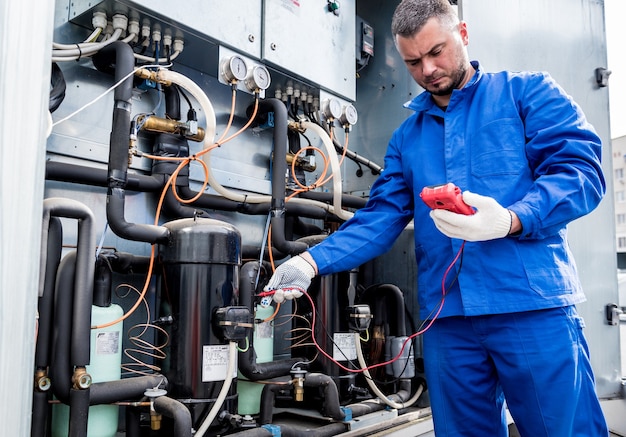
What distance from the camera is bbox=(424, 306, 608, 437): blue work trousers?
1.05 metres

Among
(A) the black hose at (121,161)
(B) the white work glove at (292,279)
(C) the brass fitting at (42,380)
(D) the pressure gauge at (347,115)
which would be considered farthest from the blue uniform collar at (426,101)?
(C) the brass fitting at (42,380)

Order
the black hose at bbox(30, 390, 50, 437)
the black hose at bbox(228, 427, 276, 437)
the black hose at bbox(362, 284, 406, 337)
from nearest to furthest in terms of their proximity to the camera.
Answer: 1. the black hose at bbox(30, 390, 50, 437)
2. the black hose at bbox(228, 427, 276, 437)
3. the black hose at bbox(362, 284, 406, 337)

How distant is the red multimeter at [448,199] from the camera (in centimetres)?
97

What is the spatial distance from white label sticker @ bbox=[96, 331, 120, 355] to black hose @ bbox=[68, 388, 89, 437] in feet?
0.52

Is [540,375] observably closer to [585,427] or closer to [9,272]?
[585,427]

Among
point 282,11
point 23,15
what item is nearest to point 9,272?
point 23,15

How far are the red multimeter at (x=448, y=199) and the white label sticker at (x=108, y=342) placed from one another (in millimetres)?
849

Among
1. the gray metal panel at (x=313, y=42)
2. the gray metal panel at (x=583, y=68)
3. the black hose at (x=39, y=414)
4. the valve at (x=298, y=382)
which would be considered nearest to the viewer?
the black hose at (x=39, y=414)

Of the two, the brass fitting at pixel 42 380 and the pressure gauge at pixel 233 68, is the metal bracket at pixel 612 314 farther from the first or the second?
the brass fitting at pixel 42 380

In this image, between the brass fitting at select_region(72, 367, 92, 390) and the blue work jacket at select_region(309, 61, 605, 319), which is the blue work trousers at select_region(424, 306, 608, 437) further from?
the brass fitting at select_region(72, 367, 92, 390)

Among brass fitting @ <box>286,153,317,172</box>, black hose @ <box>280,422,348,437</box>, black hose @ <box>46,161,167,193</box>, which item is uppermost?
brass fitting @ <box>286,153,317,172</box>

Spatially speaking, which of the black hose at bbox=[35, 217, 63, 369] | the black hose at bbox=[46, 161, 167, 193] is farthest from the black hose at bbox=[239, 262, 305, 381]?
the black hose at bbox=[35, 217, 63, 369]

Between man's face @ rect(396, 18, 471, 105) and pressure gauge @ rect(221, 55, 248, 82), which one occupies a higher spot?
pressure gauge @ rect(221, 55, 248, 82)

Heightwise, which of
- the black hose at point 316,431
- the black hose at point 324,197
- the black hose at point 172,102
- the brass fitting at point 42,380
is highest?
the black hose at point 172,102
